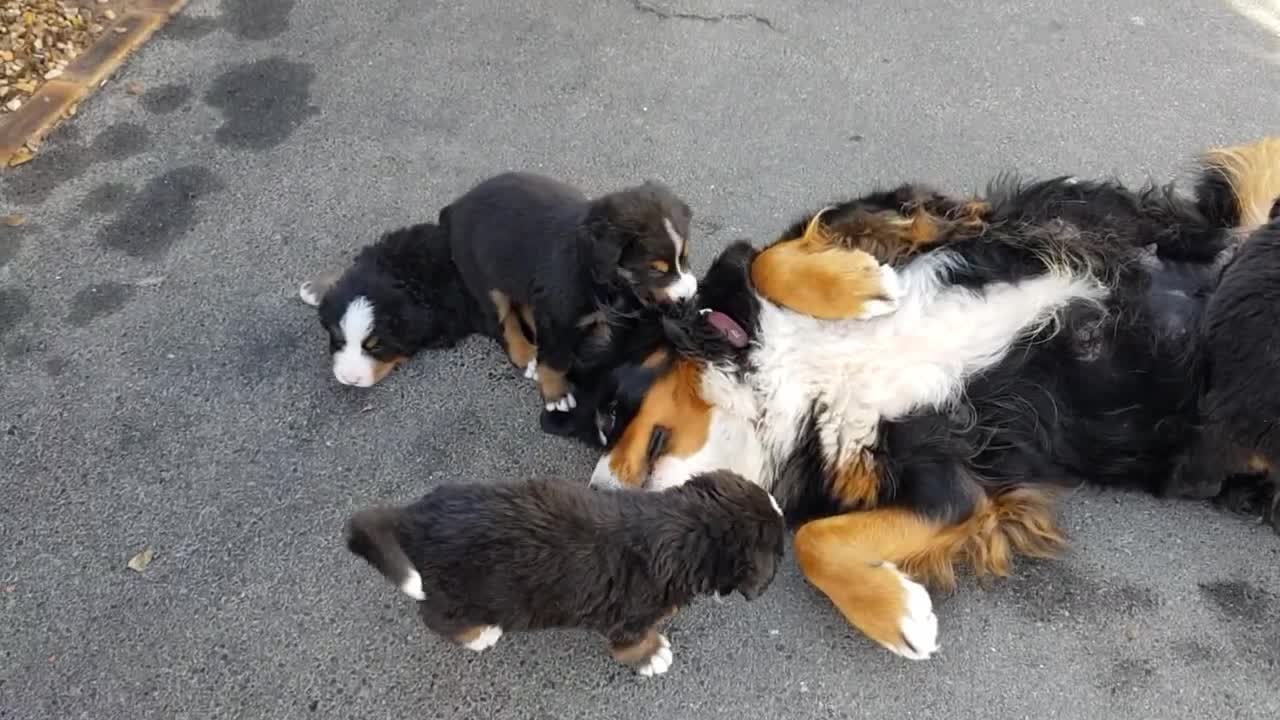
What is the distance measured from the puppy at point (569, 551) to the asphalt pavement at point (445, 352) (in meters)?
0.32

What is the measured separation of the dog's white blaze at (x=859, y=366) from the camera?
229 cm

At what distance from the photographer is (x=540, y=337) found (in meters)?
2.44

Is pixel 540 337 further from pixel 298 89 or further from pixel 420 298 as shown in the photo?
pixel 298 89

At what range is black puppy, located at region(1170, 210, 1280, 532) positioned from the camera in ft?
6.92

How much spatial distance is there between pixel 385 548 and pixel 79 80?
2.73 metres

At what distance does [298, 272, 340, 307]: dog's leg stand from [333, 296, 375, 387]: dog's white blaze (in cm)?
24

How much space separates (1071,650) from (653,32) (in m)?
2.71

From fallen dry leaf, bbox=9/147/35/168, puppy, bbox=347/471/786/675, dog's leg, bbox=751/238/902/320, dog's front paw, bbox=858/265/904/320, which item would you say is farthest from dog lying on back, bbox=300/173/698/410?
fallen dry leaf, bbox=9/147/35/168

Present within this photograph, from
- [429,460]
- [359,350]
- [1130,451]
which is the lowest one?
[429,460]

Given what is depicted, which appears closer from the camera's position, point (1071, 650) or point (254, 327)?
point (1071, 650)

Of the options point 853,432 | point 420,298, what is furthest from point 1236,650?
point 420,298

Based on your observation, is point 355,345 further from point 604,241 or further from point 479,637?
point 479,637

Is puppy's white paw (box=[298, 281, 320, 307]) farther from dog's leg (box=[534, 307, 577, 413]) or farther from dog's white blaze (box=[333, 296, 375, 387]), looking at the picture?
dog's leg (box=[534, 307, 577, 413])

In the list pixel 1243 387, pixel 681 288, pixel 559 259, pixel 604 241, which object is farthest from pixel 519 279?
pixel 1243 387
